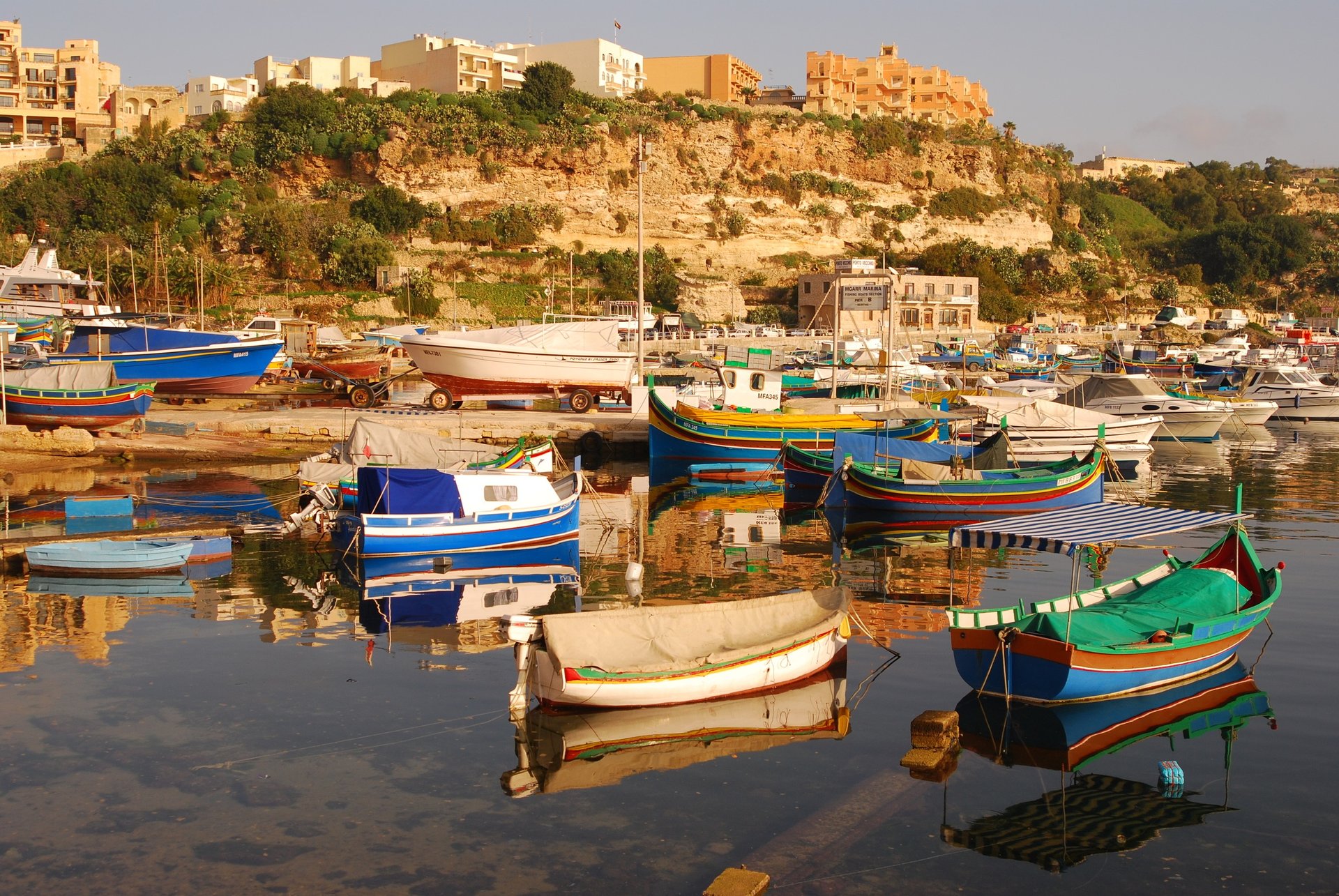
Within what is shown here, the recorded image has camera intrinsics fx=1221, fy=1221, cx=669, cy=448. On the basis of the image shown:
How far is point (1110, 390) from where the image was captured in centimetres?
4147

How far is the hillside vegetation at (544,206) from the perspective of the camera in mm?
66562

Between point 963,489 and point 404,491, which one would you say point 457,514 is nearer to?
point 404,491

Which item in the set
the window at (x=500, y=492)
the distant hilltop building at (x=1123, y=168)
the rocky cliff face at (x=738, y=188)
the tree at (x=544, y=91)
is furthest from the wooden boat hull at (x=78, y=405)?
the distant hilltop building at (x=1123, y=168)

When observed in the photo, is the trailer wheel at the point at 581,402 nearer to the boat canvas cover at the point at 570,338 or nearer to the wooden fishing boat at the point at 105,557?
the boat canvas cover at the point at 570,338

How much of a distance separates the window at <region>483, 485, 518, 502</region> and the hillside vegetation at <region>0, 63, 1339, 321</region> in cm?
4014

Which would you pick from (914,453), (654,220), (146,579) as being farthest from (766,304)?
(146,579)

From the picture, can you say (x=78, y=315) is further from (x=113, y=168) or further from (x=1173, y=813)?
(x=1173, y=813)

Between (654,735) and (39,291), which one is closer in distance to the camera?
(654,735)

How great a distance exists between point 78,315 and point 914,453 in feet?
116

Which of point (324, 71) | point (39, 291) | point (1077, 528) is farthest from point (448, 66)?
point (1077, 528)

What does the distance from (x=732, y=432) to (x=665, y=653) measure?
19.9 meters

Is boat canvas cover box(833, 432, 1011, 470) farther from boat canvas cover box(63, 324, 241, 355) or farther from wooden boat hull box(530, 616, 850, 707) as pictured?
boat canvas cover box(63, 324, 241, 355)

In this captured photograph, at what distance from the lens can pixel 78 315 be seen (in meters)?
47.2

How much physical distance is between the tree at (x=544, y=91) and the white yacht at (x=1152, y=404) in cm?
4845
